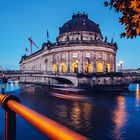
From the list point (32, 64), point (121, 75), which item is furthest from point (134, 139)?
point (32, 64)

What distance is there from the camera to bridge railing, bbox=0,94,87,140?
1.19 meters

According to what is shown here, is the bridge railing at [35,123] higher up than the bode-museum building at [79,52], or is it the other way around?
the bode-museum building at [79,52]

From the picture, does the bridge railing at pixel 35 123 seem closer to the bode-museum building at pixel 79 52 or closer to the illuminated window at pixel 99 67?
the bode-museum building at pixel 79 52

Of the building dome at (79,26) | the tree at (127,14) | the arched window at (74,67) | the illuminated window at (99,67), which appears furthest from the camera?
the building dome at (79,26)

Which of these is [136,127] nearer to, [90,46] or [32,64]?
[90,46]

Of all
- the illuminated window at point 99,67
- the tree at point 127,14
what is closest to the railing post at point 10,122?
the tree at point 127,14

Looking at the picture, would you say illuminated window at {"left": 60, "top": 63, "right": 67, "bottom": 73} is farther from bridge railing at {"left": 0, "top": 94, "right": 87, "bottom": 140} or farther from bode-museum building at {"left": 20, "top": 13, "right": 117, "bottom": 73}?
bridge railing at {"left": 0, "top": 94, "right": 87, "bottom": 140}

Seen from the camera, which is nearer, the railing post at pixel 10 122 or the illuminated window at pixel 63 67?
the railing post at pixel 10 122

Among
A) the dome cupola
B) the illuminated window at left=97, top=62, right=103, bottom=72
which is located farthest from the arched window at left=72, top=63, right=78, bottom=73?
the dome cupola

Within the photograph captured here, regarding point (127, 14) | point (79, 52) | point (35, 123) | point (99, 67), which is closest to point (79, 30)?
point (79, 52)

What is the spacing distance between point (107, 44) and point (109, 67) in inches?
314

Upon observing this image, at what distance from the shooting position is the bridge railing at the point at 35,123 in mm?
1185

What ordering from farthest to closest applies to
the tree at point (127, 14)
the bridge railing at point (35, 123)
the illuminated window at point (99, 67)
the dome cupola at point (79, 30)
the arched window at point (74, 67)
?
the dome cupola at point (79, 30), the illuminated window at point (99, 67), the arched window at point (74, 67), the tree at point (127, 14), the bridge railing at point (35, 123)

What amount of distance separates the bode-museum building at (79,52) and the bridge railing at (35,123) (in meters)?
60.5
